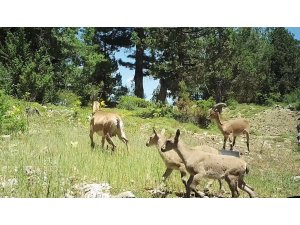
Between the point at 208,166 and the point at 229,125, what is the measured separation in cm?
102

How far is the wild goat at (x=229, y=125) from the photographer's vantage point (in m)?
6.89

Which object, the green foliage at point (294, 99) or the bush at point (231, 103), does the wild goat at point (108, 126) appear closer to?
the bush at point (231, 103)

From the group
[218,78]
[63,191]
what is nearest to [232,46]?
[218,78]

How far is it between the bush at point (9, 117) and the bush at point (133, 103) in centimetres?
121

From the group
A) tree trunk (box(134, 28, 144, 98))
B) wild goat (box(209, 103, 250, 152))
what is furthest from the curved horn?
tree trunk (box(134, 28, 144, 98))

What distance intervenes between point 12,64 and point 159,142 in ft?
7.28

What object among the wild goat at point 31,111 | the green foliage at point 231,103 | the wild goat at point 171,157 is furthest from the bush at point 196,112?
the wild goat at point 31,111

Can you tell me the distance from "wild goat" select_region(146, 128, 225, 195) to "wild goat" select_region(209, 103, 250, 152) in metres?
0.41

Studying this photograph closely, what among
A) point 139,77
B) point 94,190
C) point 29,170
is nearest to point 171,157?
point 94,190

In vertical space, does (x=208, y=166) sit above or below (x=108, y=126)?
below

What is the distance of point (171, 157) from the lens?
6355 mm

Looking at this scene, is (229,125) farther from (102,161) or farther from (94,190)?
(94,190)

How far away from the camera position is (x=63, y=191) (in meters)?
6.41
